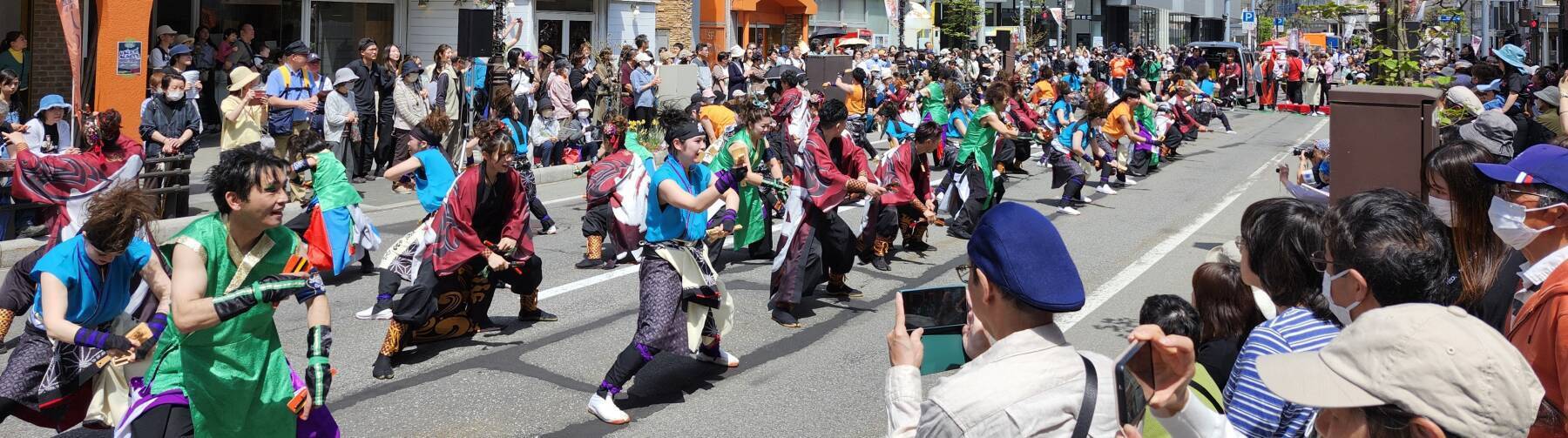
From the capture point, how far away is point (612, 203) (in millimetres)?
7434

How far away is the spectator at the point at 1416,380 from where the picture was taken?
2.09m

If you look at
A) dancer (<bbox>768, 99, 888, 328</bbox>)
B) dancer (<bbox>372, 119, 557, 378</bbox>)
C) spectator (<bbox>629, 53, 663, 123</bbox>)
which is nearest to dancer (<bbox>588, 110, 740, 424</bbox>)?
dancer (<bbox>372, 119, 557, 378</bbox>)

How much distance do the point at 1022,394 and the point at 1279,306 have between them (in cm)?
147

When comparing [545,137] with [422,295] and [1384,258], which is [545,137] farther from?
[1384,258]

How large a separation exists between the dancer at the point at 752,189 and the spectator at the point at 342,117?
5678 millimetres

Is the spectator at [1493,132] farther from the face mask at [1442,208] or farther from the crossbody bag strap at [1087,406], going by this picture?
the crossbody bag strap at [1087,406]

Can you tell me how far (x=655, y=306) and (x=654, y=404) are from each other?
53 cm

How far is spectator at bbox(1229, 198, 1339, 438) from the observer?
11.0 ft

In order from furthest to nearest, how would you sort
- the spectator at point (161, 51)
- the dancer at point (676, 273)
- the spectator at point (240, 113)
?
1. the spectator at point (161, 51)
2. the spectator at point (240, 113)
3. the dancer at point (676, 273)

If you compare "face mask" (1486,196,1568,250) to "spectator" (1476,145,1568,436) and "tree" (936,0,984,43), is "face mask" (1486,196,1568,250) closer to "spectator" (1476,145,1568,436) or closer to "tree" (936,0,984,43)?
"spectator" (1476,145,1568,436)

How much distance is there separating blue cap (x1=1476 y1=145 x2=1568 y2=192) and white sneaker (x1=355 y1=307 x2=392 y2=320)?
6373 mm

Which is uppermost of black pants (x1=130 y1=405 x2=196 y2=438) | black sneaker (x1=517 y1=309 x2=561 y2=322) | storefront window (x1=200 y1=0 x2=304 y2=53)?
storefront window (x1=200 y1=0 x2=304 y2=53)

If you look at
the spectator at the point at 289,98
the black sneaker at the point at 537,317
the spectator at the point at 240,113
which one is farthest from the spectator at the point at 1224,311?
the spectator at the point at 289,98

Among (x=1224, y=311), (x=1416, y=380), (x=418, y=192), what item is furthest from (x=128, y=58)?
(x=1416, y=380)
